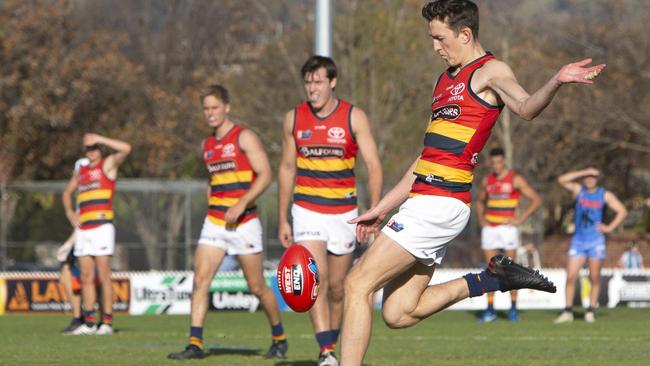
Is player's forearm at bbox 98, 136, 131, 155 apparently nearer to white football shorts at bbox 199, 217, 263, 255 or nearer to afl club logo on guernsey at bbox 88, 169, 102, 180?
afl club logo on guernsey at bbox 88, 169, 102, 180

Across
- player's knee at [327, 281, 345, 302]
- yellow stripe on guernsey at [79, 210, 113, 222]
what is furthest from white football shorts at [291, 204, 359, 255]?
yellow stripe on guernsey at [79, 210, 113, 222]

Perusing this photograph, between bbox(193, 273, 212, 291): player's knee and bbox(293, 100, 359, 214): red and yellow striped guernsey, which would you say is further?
bbox(193, 273, 212, 291): player's knee

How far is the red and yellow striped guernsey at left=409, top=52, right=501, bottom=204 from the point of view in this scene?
25.7 ft

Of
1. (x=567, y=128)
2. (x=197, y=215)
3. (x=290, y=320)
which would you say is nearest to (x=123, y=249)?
(x=197, y=215)

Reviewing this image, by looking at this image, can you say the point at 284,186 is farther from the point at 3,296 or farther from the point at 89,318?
the point at 3,296

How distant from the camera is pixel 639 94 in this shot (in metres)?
39.4

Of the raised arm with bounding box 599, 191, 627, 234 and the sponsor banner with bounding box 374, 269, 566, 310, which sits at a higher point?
the raised arm with bounding box 599, 191, 627, 234

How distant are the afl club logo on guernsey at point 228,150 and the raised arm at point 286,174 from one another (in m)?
0.93

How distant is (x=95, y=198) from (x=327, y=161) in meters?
5.24

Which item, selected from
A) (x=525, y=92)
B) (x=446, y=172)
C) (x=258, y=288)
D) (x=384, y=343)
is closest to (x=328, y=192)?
(x=258, y=288)

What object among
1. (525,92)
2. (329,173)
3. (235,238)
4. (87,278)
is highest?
(525,92)

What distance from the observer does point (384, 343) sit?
44.4 feet

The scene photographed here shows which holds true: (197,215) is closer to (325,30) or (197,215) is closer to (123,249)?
(123,249)

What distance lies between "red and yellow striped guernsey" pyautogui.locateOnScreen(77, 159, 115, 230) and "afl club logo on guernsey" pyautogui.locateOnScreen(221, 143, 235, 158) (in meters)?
3.73
